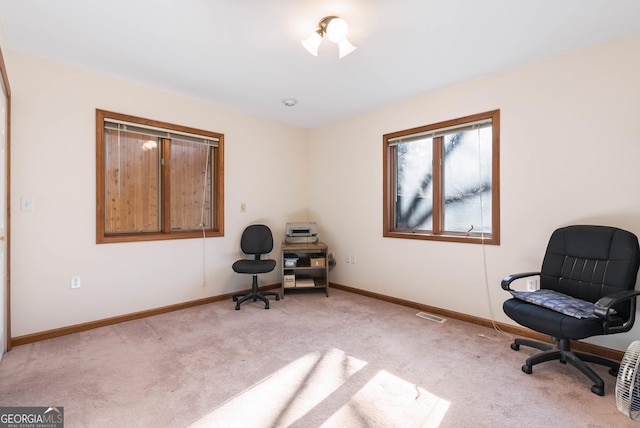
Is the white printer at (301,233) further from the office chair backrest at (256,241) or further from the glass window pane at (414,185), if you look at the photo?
the glass window pane at (414,185)

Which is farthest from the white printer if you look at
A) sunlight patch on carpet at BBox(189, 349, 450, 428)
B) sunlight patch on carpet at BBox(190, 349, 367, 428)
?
sunlight patch on carpet at BBox(189, 349, 450, 428)

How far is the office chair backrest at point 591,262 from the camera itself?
198 cm

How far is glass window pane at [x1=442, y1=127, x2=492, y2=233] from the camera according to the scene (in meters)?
2.97

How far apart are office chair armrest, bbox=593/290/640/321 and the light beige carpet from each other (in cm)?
52

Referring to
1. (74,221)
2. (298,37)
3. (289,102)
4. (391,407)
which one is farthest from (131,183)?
(391,407)

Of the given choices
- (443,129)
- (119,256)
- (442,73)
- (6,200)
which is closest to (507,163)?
(443,129)

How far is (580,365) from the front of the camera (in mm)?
1931

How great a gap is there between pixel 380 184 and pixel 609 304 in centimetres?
243

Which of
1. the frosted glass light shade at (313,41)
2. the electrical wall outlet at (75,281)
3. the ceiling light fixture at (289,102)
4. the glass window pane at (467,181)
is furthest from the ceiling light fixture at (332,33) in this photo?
the electrical wall outlet at (75,281)

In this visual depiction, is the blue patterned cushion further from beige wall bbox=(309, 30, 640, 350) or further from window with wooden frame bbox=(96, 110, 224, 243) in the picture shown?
window with wooden frame bbox=(96, 110, 224, 243)

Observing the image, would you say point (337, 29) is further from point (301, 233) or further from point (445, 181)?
point (301, 233)

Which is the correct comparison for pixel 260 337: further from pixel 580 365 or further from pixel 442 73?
pixel 442 73

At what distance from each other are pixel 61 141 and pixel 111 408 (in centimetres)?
232

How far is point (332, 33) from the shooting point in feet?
6.58
